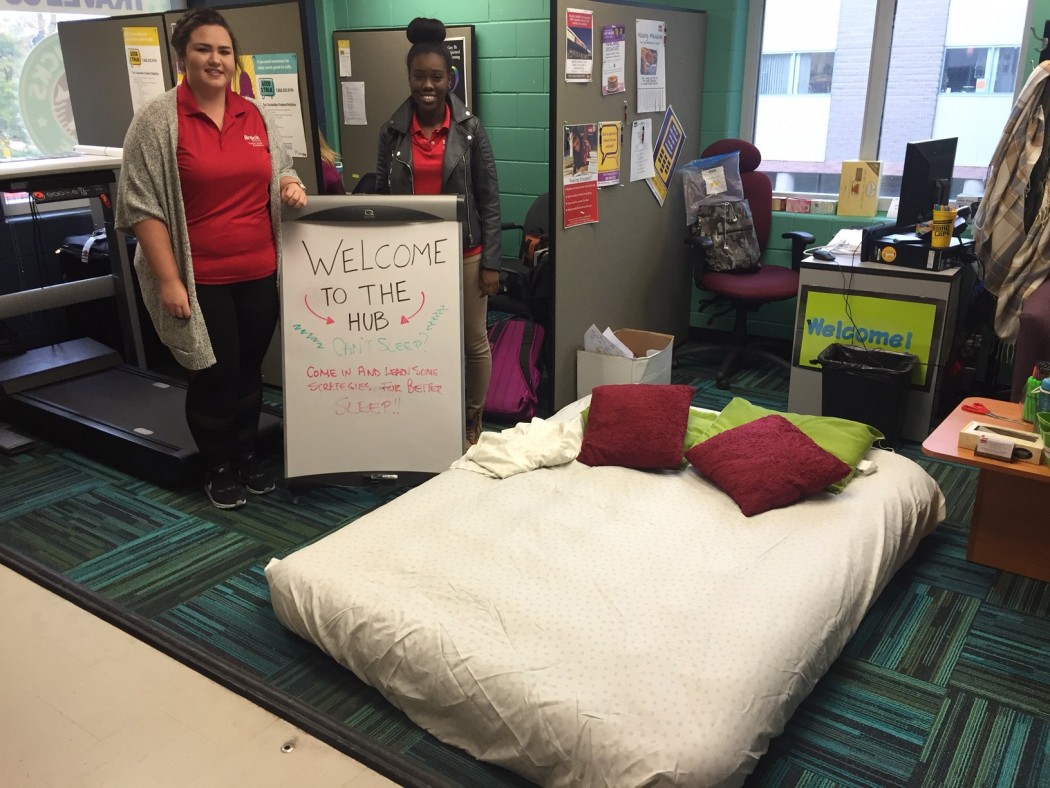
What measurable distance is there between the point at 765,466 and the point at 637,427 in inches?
16.3

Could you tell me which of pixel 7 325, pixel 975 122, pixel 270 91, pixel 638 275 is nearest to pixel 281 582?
pixel 270 91

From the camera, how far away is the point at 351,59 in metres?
5.15

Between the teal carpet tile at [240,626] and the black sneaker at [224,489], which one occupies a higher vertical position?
the black sneaker at [224,489]

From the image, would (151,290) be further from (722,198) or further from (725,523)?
(722,198)

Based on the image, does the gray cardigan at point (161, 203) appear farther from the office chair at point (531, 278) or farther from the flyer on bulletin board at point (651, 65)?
the flyer on bulletin board at point (651, 65)

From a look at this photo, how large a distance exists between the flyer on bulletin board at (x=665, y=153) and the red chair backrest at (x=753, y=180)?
0.51ft

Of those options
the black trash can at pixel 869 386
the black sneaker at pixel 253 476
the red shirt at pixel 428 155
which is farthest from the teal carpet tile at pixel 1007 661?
the black sneaker at pixel 253 476

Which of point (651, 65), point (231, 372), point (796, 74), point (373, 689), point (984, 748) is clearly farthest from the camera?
point (796, 74)

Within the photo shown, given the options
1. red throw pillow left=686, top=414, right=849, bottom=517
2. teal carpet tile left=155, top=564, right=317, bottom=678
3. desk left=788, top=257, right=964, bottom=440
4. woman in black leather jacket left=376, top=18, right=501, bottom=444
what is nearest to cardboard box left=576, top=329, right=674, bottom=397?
desk left=788, top=257, right=964, bottom=440

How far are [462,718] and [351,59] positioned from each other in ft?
14.2

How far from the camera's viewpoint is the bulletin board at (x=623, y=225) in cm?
338

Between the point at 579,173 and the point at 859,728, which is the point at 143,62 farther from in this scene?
the point at 859,728

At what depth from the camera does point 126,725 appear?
1.78 meters

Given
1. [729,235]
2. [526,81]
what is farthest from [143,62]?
[729,235]
